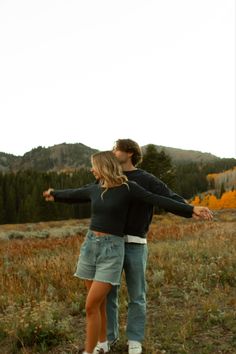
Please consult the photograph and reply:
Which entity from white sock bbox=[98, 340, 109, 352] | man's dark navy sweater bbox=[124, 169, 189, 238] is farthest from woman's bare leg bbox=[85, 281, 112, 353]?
man's dark navy sweater bbox=[124, 169, 189, 238]

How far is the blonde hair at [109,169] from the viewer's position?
13.8 feet

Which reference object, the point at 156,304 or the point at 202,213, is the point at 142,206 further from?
the point at 156,304

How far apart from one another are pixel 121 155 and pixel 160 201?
0.69m

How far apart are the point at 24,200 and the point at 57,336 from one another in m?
77.8

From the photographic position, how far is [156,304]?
6.17 metres

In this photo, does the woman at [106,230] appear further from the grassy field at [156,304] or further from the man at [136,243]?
the grassy field at [156,304]

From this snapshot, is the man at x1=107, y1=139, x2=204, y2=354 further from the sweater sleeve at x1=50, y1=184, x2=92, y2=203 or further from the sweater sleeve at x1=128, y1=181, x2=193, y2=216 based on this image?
the sweater sleeve at x1=50, y1=184, x2=92, y2=203

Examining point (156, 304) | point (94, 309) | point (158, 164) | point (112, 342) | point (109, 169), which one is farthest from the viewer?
point (158, 164)

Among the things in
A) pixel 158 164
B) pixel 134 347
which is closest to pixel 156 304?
pixel 134 347

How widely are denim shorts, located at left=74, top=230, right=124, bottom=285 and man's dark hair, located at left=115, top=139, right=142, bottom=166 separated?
3.05 feet

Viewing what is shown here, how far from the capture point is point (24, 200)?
8069 centimetres

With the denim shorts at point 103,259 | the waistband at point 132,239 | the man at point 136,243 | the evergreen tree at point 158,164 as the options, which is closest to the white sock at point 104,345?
the man at point 136,243

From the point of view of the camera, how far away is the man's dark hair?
450cm

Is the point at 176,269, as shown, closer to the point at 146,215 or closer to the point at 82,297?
the point at 82,297
